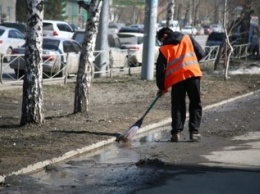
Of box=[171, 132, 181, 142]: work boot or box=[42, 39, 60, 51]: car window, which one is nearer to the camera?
box=[171, 132, 181, 142]: work boot

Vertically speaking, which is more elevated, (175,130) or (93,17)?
(93,17)

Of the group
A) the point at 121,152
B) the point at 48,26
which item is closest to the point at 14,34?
the point at 48,26

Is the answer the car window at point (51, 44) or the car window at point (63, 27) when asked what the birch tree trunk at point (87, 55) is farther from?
the car window at point (63, 27)

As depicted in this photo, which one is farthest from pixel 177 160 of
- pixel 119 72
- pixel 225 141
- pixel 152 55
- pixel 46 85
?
pixel 119 72

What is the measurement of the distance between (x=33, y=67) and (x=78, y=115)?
6.16 feet

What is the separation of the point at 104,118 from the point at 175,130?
2.29m

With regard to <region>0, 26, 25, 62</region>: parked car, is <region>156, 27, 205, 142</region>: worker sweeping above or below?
above

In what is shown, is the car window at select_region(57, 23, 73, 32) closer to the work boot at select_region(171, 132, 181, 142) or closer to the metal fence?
the metal fence

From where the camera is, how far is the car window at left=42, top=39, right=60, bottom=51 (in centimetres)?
2270

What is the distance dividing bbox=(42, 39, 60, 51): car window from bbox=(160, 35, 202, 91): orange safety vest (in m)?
12.9

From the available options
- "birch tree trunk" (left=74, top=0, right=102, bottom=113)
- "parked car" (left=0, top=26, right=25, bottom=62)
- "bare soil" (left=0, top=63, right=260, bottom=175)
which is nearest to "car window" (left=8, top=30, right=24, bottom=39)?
"parked car" (left=0, top=26, right=25, bottom=62)

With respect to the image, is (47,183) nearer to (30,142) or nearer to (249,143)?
(30,142)

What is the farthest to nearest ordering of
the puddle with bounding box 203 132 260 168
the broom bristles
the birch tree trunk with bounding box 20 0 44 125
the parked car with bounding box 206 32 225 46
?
the parked car with bounding box 206 32 225 46, the birch tree trunk with bounding box 20 0 44 125, the broom bristles, the puddle with bounding box 203 132 260 168

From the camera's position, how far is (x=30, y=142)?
977 centimetres
